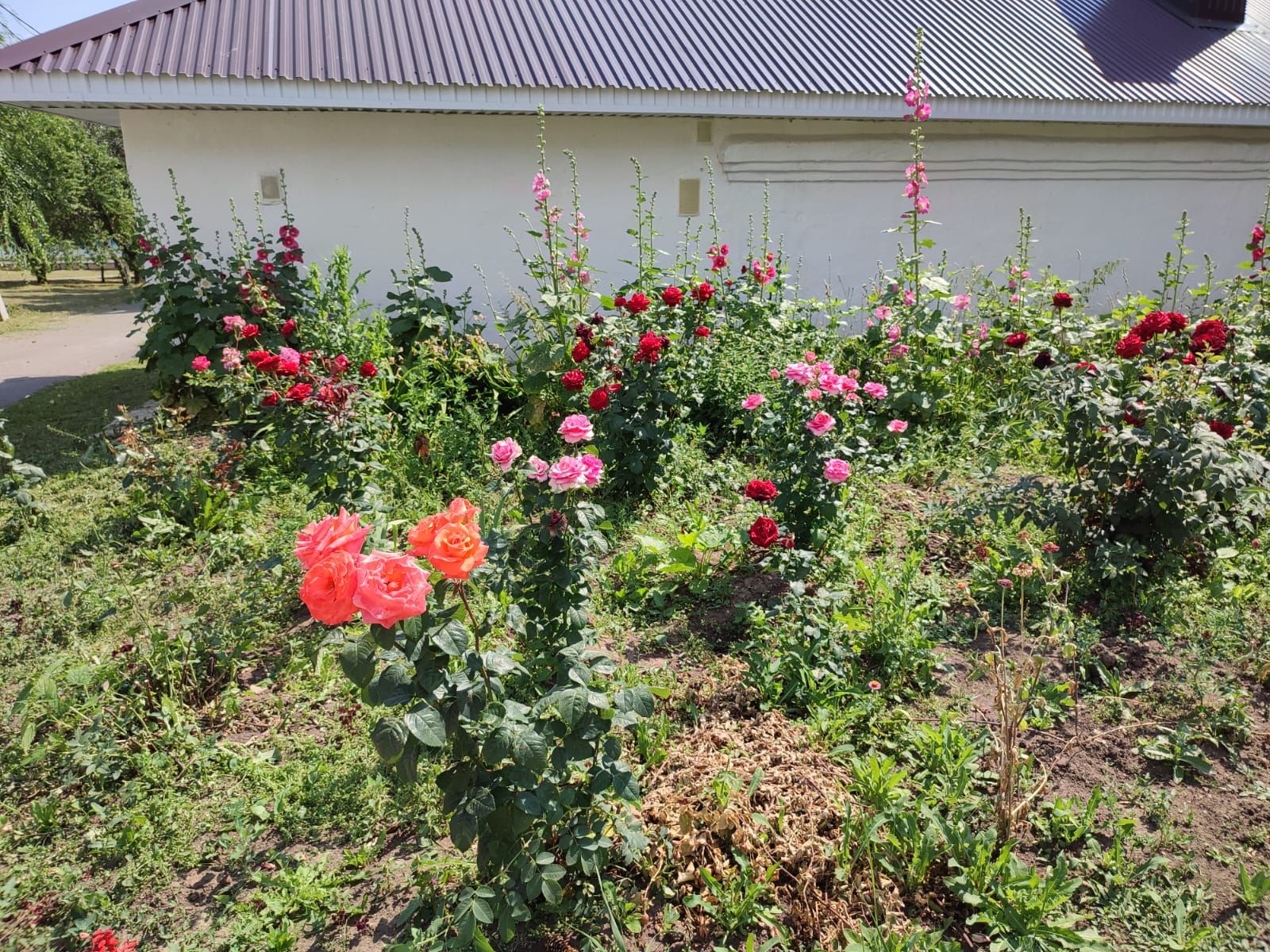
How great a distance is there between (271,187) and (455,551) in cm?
618

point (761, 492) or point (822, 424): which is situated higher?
point (822, 424)

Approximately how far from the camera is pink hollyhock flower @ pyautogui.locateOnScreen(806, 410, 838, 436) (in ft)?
10.6

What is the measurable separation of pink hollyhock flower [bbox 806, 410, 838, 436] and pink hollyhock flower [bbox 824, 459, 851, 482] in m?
0.14

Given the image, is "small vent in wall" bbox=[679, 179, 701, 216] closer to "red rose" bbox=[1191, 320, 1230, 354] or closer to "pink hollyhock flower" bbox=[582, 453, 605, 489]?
"red rose" bbox=[1191, 320, 1230, 354]

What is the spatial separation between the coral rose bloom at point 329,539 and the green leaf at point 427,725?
15.3 inches

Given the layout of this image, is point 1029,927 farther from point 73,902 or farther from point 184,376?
point 184,376

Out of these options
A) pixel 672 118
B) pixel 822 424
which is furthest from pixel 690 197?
pixel 822 424

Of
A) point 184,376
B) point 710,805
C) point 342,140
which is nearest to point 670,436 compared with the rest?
point 710,805

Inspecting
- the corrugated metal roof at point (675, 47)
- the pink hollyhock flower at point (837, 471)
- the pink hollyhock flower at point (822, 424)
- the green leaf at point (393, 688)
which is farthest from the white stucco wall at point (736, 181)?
the green leaf at point (393, 688)

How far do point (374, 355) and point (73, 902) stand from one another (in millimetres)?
3431

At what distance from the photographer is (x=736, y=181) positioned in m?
7.45

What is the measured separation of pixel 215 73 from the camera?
5559mm

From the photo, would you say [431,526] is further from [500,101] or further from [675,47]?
[675,47]

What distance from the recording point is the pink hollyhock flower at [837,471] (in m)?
3.17
